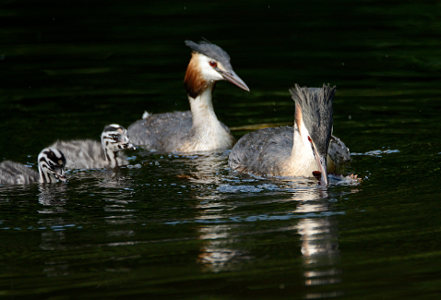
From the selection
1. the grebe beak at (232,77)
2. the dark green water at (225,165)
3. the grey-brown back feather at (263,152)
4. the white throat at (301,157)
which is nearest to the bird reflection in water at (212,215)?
the dark green water at (225,165)

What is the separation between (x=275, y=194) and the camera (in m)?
8.87

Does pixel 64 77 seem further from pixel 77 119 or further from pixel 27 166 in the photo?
pixel 27 166

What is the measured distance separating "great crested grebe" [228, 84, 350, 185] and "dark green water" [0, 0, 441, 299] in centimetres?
26

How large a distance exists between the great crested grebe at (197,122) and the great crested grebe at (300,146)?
3.44 feet

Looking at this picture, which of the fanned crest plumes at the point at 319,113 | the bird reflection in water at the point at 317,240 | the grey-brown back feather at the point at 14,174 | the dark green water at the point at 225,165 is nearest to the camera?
the bird reflection in water at the point at 317,240

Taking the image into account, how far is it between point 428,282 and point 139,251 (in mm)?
2139

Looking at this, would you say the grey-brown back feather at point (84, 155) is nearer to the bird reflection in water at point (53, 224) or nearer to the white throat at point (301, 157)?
the bird reflection in water at point (53, 224)

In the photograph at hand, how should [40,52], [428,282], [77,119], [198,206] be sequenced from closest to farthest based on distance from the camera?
[428,282] → [198,206] → [77,119] → [40,52]

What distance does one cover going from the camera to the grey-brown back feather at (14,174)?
32.2 feet

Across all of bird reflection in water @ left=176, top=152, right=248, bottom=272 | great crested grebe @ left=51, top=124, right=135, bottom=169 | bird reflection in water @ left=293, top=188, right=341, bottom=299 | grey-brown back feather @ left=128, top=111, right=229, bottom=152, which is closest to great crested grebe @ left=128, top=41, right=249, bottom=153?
grey-brown back feather @ left=128, top=111, right=229, bottom=152

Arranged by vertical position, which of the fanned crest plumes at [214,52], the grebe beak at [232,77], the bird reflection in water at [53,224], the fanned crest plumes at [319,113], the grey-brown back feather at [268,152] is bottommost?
the bird reflection in water at [53,224]

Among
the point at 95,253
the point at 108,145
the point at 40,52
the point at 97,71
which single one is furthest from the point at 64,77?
the point at 95,253

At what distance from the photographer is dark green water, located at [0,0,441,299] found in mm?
6594

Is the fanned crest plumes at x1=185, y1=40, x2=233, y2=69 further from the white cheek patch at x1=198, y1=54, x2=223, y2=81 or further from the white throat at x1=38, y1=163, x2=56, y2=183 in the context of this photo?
the white throat at x1=38, y1=163, x2=56, y2=183
